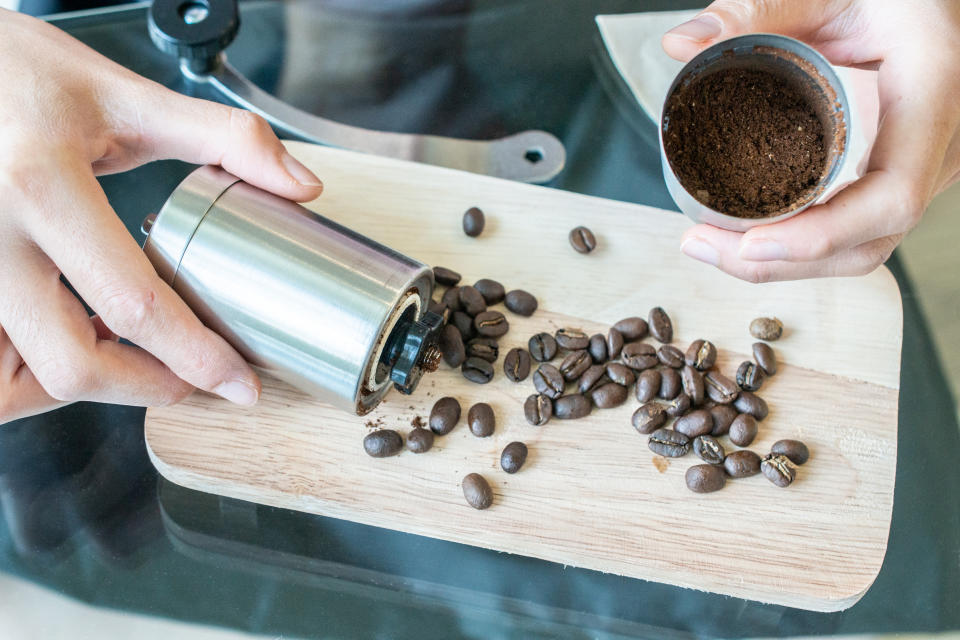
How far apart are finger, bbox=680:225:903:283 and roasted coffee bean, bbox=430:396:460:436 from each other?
1.34 ft

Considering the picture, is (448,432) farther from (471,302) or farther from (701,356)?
(701,356)

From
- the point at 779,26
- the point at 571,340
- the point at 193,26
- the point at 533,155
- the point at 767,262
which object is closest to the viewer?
the point at 767,262

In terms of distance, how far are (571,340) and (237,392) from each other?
52 cm

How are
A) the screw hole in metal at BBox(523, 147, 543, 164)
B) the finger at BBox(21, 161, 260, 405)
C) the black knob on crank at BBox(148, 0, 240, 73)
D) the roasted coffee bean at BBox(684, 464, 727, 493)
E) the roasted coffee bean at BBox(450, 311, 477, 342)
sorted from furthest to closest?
the screw hole in metal at BBox(523, 147, 543, 164)
the black knob on crank at BBox(148, 0, 240, 73)
the roasted coffee bean at BBox(450, 311, 477, 342)
the roasted coffee bean at BBox(684, 464, 727, 493)
the finger at BBox(21, 161, 260, 405)

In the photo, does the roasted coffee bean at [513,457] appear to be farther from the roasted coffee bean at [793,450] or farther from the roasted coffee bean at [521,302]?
the roasted coffee bean at [793,450]

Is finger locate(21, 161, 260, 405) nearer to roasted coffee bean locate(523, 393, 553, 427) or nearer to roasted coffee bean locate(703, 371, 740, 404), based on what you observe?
roasted coffee bean locate(523, 393, 553, 427)

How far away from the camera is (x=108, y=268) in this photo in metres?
1.00

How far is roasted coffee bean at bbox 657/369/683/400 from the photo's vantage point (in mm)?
1276

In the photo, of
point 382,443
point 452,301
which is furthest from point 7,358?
point 452,301

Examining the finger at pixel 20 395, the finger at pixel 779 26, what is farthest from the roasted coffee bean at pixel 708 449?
the finger at pixel 20 395

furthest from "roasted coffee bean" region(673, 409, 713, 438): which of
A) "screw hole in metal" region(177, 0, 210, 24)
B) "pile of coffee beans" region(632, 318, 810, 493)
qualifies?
"screw hole in metal" region(177, 0, 210, 24)

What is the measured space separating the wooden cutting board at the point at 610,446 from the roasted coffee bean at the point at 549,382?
3 centimetres

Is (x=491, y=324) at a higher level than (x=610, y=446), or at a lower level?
higher

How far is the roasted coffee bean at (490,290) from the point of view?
132 cm
